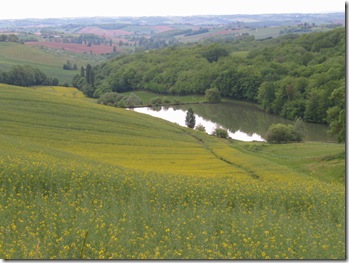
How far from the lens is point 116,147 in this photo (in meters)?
46.8

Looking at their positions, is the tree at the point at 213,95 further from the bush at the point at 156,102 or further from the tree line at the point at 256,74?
the bush at the point at 156,102

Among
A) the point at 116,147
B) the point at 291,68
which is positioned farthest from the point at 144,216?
the point at 291,68

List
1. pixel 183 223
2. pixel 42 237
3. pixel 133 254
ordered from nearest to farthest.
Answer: pixel 133 254 < pixel 42 237 < pixel 183 223

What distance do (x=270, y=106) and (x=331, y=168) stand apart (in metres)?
73.9

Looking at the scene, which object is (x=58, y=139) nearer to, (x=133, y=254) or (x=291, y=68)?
(x=133, y=254)

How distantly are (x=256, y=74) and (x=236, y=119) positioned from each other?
3953 centimetres

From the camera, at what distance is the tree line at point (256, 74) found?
4257 inches

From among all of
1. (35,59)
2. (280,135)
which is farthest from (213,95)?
(35,59)

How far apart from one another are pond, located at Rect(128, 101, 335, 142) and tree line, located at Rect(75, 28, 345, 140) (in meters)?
4.17

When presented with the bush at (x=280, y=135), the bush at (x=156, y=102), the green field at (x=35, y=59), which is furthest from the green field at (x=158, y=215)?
the green field at (x=35, y=59)

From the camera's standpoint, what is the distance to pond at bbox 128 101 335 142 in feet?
284

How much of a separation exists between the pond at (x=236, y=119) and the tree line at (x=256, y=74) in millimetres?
4173

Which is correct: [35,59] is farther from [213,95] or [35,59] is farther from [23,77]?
[213,95]

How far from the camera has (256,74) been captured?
137500 millimetres
